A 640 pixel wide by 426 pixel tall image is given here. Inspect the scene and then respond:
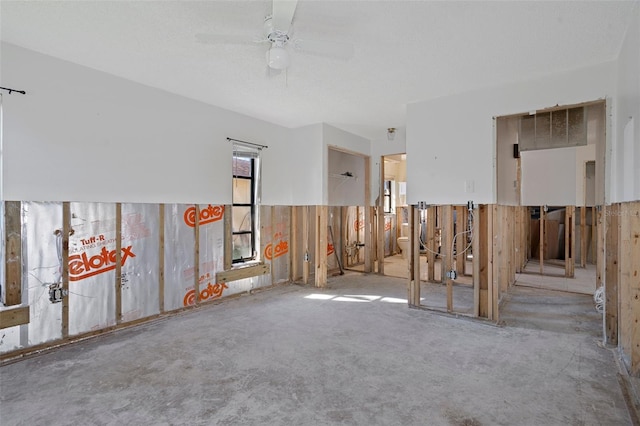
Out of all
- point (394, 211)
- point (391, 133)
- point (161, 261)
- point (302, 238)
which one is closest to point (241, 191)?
point (302, 238)

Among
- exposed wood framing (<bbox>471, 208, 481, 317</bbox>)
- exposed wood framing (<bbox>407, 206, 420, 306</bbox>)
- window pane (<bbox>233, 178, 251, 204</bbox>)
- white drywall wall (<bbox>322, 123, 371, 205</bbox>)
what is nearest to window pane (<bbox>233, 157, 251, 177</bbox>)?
window pane (<bbox>233, 178, 251, 204</bbox>)

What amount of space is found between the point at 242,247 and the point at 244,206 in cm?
65

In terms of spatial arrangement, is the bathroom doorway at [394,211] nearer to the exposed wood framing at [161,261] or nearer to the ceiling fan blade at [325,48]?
the exposed wood framing at [161,261]

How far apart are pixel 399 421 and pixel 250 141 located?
4.24m

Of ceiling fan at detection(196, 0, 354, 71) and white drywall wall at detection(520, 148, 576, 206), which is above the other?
ceiling fan at detection(196, 0, 354, 71)

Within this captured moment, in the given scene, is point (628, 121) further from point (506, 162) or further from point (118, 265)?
point (118, 265)

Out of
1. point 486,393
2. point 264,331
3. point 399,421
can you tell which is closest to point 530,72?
point 486,393

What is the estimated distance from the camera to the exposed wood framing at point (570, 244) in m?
6.00

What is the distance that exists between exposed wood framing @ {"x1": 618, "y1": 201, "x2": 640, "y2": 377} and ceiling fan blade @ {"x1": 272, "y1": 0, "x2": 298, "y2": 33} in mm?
2660

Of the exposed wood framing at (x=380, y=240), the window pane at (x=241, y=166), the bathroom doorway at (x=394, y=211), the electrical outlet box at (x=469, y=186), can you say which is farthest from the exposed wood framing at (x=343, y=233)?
the electrical outlet box at (x=469, y=186)

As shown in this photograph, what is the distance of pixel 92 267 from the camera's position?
3.35 meters

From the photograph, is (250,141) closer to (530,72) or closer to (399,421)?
(530,72)

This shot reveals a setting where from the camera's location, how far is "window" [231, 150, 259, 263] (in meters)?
5.03

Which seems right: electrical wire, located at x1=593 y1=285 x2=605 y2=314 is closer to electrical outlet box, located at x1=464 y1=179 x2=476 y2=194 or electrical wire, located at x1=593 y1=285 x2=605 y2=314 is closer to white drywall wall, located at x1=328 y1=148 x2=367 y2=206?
electrical outlet box, located at x1=464 y1=179 x2=476 y2=194
